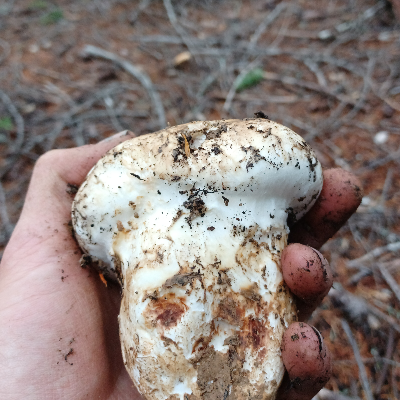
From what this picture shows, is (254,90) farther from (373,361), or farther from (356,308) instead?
(373,361)

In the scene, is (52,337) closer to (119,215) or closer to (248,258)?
(119,215)

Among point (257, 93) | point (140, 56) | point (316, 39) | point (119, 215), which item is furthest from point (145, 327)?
point (316, 39)

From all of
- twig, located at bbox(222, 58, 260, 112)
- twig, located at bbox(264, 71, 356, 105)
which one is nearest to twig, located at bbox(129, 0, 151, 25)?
twig, located at bbox(222, 58, 260, 112)

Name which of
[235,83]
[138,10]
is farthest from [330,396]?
[138,10]

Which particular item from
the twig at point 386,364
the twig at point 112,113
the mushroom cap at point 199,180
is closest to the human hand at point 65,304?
the mushroom cap at point 199,180

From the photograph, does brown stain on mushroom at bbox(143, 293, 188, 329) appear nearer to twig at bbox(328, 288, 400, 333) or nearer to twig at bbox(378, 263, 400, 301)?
twig at bbox(328, 288, 400, 333)

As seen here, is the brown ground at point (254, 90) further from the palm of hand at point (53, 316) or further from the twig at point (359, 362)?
the palm of hand at point (53, 316)
